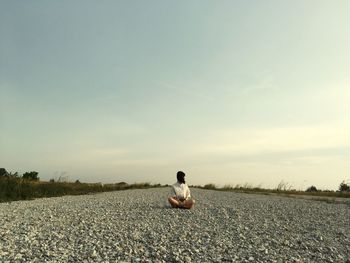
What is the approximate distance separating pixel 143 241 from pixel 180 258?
2792mm

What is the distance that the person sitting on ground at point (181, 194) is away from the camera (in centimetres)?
2286

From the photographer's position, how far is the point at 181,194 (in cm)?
2380

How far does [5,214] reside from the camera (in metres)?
21.8

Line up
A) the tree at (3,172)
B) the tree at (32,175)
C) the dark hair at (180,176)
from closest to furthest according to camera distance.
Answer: the dark hair at (180,176) < the tree at (3,172) < the tree at (32,175)

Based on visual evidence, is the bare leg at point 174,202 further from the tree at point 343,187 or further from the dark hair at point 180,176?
the tree at point 343,187

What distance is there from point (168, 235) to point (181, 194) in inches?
303

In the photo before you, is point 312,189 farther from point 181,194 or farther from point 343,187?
point 181,194

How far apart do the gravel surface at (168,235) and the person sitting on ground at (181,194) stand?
570mm

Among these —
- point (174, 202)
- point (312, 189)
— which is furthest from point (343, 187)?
point (174, 202)

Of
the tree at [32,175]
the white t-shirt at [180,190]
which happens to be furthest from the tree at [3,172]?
the white t-shirt at [180,190]

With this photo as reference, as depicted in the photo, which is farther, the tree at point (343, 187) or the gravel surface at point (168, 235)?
the tree at point (343, 187)

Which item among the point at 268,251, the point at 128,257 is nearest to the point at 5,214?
the point at 128,257

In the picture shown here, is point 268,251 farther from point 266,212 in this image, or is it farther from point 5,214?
point 5,214

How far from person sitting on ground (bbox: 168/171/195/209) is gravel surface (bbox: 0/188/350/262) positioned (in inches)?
22.4
